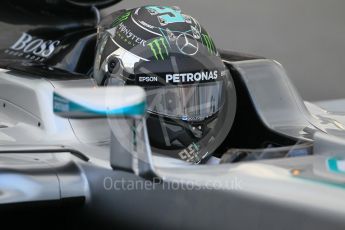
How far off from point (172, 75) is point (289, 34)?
8.05ft

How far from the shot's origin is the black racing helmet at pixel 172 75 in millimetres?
1199

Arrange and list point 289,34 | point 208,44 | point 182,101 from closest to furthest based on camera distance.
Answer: point 182,101
point 208,44
point 289,34

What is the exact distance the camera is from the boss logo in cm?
160

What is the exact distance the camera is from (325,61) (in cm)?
348

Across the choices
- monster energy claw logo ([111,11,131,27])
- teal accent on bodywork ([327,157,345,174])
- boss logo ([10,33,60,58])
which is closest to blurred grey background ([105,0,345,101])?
boss logo ([10,33,60,58])

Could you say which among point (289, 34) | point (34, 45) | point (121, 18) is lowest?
point (289, 34)

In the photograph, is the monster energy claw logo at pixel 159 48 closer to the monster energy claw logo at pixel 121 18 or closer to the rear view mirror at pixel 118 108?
the monster energy claw logo at pixel 121 18

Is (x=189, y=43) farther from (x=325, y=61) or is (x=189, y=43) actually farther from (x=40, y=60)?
(x=325, y=61)

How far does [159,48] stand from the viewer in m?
1.24

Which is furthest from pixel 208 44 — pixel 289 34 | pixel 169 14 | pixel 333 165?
pixel 289 34

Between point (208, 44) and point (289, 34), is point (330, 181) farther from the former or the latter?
point (289, 34)

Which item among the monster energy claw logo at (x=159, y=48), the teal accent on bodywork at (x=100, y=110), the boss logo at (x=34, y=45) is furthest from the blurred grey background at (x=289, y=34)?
the teal accent on bodywork at (x=100, y=110)

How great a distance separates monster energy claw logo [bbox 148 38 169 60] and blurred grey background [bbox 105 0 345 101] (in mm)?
1934

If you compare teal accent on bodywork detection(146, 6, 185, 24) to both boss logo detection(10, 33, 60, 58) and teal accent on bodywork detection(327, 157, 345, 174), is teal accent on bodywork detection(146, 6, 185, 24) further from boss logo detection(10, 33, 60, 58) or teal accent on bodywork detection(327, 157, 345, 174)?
teal accent on bodywork detection(327, 157, 345, 174)
